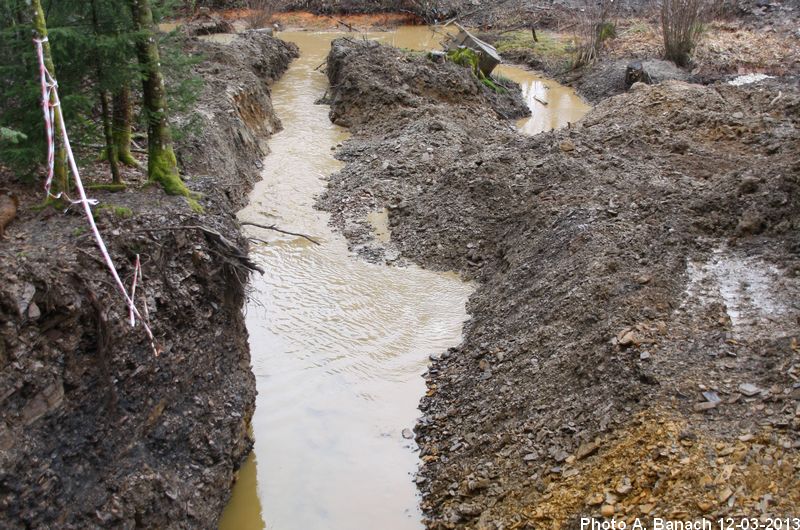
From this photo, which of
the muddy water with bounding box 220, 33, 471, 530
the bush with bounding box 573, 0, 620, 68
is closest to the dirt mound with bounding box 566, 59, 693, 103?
the bush with bounding box 573, 0, 620, 68

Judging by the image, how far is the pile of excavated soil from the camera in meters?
5.41

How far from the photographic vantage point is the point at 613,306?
24.9 ft

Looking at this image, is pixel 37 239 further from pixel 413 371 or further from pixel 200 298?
pixel 413 371

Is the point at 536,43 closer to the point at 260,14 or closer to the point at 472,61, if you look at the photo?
the point at 472,61

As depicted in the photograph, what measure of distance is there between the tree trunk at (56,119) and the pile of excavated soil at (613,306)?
4846 mm

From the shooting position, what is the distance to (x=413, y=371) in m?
8.70

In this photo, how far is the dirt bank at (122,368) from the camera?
4473mm

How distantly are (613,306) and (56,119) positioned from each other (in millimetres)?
6369

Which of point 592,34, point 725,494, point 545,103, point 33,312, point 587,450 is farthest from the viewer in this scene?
point 592,34

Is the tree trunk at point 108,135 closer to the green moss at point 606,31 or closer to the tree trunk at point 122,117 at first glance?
the tree trunk at point 122,117

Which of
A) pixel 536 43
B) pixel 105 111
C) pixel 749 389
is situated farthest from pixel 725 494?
pixel 536 43

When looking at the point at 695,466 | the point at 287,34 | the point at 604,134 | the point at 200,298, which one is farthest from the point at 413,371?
the point at 287,34

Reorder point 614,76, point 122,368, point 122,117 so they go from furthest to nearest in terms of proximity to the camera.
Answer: point 614,76, point 122,117, point 122,368

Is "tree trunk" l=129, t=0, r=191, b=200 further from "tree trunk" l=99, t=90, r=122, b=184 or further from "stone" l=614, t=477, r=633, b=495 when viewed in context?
"stone" l=614, t=477, r=633, b=495
